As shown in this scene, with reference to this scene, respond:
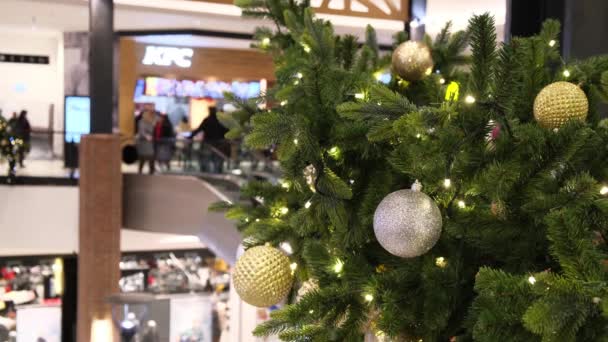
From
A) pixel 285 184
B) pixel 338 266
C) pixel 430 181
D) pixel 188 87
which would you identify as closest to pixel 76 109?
pixel 188 87

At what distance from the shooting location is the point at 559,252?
1.02 m

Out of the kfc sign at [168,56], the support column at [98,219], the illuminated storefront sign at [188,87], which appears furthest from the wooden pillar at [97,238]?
the illuminated storefront sign at [188,87]

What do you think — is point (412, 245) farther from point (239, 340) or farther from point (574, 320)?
point (239, 340)

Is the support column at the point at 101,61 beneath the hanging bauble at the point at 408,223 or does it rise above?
above

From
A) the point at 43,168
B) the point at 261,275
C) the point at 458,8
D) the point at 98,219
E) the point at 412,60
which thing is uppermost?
the point at 458,8

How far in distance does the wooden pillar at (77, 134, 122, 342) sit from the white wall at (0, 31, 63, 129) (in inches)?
358

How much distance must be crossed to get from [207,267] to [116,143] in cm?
517

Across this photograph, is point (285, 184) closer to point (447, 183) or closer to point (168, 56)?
point (447, 183)

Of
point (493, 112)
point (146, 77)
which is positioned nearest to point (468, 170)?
point (493, 112)

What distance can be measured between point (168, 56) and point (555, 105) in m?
15.3

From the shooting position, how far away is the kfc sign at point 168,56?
1592 cm

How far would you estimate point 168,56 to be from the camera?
16109 millimetres

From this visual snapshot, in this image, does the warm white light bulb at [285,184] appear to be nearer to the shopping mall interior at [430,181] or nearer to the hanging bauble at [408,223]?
the shopping mall interior at [430,181]

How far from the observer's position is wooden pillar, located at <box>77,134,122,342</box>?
27.0 feet
